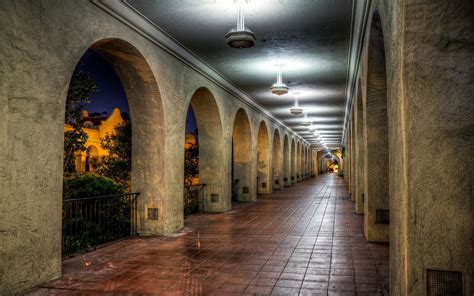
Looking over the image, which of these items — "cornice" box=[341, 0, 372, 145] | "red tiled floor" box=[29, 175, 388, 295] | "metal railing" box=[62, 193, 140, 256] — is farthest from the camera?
"metal railing" box=[62, 193, 140, 256]

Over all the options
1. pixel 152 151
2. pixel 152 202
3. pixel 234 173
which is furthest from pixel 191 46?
pixel 234 173

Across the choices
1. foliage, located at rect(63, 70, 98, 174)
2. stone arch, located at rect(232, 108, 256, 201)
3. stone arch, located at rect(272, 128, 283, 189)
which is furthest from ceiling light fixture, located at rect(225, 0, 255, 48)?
stone arch, located at rect(272, 128, 283, 189)

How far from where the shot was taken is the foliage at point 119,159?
39.0ft

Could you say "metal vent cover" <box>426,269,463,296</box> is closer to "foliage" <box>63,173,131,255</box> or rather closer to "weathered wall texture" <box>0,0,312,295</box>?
"weathered wall texture" <box>0,0,312,295</box>

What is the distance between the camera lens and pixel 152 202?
8.43 meters

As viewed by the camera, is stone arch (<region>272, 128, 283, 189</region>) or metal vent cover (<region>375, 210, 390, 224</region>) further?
stone arch (<region>272, 128, 283, 189</region>)

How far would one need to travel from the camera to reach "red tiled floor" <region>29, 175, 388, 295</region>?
479cm

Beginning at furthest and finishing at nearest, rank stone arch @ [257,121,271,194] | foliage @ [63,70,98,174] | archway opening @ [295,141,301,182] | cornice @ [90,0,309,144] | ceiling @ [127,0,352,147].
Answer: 1. archway opening @ [295,141,301,182]
2. stone arch @ [257,121,271,194]
3. foliage @ [63,70,98,174]
4. ceiling @ [127,0,352,147]
5. cornice @ [90,0,309,144]

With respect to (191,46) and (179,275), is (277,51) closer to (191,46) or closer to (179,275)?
(191,46)

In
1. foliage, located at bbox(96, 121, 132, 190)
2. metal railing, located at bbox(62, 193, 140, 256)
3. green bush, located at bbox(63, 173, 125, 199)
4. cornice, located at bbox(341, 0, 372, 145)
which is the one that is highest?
cornice, located at bbox(341, 0, 372, 145)

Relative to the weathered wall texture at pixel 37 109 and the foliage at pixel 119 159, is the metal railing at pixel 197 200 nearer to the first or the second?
the foliage at pixel 119 159

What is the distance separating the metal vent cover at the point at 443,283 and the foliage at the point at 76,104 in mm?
7445

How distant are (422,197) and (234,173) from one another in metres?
13.1

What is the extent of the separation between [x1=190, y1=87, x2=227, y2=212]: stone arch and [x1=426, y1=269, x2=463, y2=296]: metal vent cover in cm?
947
